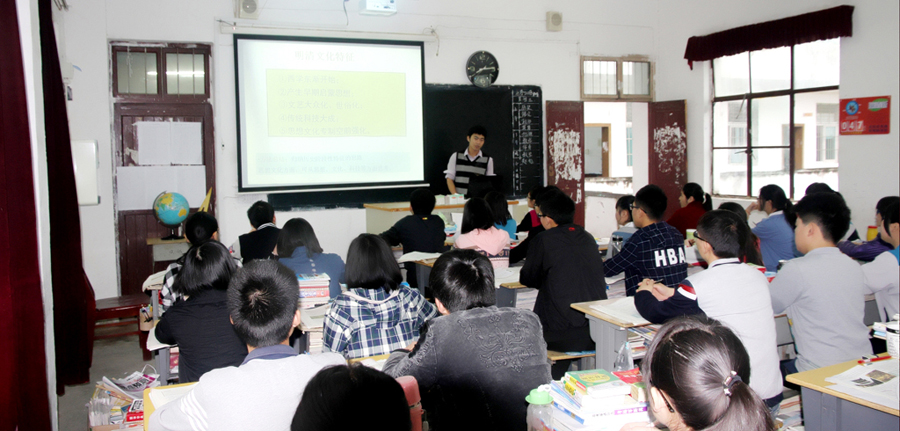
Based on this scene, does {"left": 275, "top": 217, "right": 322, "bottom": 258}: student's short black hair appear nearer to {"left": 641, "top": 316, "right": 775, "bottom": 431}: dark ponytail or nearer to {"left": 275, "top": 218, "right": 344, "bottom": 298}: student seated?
{"left": 275, "top": 218, "right": 344, "bottom": 298}: student seated

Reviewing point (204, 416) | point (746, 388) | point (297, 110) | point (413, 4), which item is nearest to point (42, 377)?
point (204, 416)

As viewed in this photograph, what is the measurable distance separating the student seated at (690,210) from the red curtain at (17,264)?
440 centimetres

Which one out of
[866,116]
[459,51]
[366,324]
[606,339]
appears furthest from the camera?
[459,51]

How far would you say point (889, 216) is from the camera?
336 cm

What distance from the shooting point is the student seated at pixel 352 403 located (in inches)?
43.2

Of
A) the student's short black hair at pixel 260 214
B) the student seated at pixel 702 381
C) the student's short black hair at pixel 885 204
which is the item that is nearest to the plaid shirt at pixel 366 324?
the student seated at pixel 702 381

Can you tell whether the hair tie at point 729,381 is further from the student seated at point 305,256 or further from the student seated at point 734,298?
the student seated at point 305,256

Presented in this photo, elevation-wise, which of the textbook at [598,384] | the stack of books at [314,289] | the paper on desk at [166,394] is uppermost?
the stack of books at [314,289]

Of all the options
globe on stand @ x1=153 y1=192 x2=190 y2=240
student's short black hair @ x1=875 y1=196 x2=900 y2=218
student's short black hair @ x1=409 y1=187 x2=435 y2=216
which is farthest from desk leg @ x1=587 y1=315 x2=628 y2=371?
globe on stand @ x1=153 y1=192 x2=190 y2=240

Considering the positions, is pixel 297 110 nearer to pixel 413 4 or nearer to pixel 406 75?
pixel 406 75

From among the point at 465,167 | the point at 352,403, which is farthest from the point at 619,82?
the point at 352,403

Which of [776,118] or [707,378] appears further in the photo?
[776,118]

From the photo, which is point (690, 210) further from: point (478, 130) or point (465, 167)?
point (465, 167)

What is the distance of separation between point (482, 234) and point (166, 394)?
8.46ft
